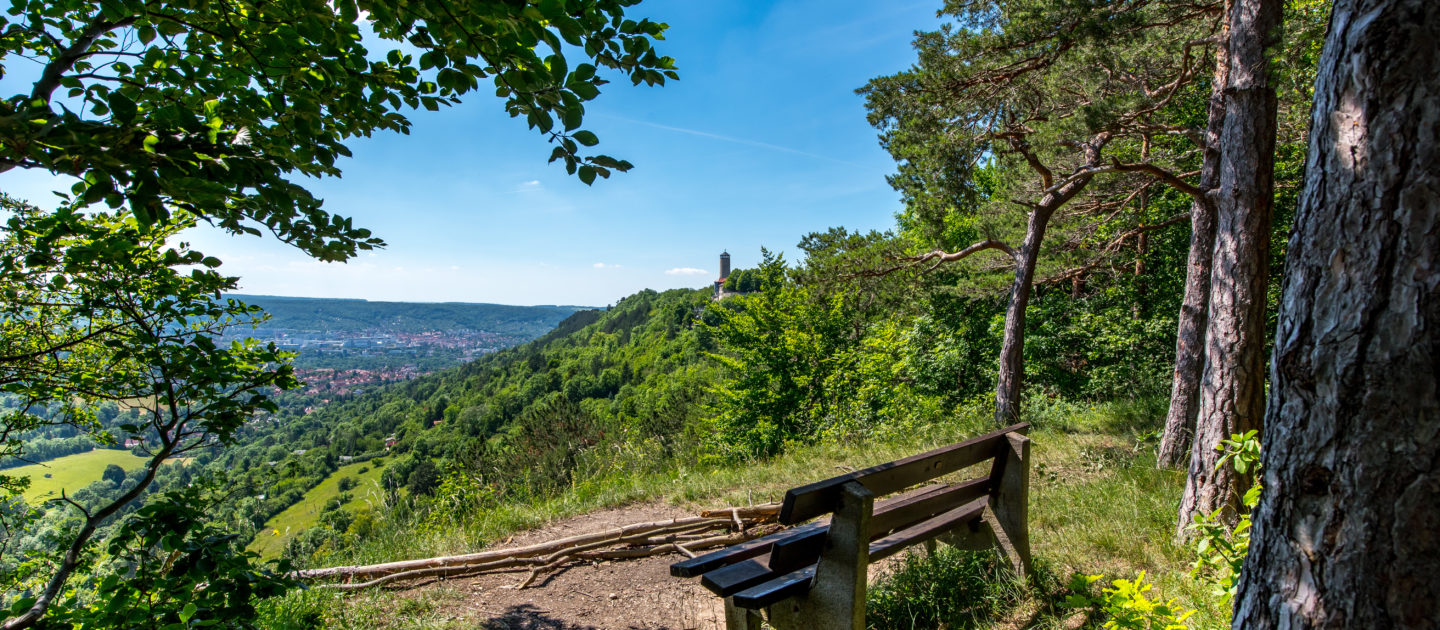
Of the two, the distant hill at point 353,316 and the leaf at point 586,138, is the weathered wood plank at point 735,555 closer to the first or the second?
the leaf at point 586,138

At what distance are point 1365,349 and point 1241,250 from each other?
11.9 ft

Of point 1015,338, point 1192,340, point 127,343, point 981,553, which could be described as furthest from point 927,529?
point 1015,338

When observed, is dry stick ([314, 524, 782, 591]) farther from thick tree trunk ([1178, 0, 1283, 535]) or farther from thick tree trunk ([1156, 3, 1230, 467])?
thick tree trunk ([1156, 3, 1230, 467])

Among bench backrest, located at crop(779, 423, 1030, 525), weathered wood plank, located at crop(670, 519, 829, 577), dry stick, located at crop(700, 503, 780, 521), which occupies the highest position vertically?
bench backrest, located at crop(779, 423, 1030, 525)

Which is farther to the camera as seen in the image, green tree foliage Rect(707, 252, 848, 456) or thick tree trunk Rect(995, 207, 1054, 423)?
green tree foliage Rect(707, 252, 848, 456)

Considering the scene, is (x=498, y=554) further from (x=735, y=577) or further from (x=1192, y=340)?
(x=1192, y=340)

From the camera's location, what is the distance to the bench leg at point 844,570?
2477 millimetres

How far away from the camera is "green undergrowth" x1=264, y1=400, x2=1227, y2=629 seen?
10.3 feet

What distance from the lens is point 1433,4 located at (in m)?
1.19

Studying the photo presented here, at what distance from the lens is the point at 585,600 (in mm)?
4207

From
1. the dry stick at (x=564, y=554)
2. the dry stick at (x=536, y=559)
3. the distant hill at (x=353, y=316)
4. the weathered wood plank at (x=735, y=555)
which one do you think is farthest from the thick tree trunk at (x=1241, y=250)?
the distant hill at (x=353, y=316)

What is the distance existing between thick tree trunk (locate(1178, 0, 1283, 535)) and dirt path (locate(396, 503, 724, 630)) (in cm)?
344

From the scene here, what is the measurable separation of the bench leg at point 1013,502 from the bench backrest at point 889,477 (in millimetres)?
84

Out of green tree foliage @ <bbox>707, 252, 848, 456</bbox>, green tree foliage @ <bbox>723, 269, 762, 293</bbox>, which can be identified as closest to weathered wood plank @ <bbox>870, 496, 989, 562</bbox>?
green tree foliage @ <bbox>707, 252, 848, 456</bbox>
